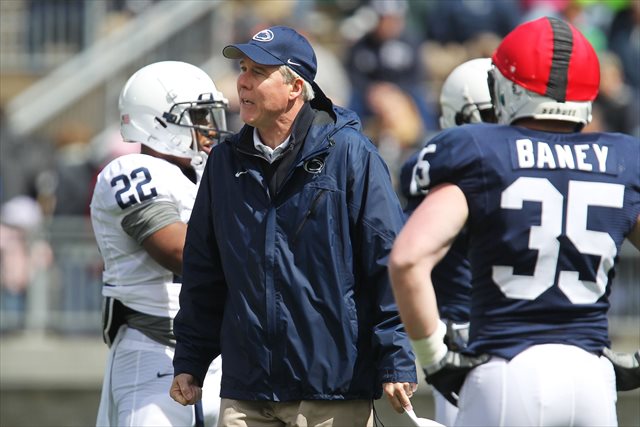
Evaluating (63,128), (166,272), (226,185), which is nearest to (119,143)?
(63,128)

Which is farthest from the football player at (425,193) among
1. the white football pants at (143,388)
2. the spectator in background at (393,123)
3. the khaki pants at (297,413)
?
the spectator in background at (393,123)

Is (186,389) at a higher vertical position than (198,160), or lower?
lower

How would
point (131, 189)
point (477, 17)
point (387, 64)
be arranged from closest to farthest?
point (131, 189), point (387, 64), point (477, 17)

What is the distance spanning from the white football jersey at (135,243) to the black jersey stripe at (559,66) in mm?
1908

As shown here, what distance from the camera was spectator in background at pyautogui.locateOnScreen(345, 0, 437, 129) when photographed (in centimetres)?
1281

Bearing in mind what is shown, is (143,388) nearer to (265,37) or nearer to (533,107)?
(265,37)

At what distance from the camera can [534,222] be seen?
153 inches

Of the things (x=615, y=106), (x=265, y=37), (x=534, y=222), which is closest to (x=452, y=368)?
(x=534, y=222)

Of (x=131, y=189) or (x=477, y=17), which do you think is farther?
(x=477, y=17)

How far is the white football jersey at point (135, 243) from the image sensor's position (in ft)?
17.7

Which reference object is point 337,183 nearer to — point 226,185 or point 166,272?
point 226,185

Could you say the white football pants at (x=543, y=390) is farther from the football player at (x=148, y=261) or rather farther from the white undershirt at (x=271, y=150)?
the football player at (x=148, y=261)

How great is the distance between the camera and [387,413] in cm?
935

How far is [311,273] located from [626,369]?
109cm
